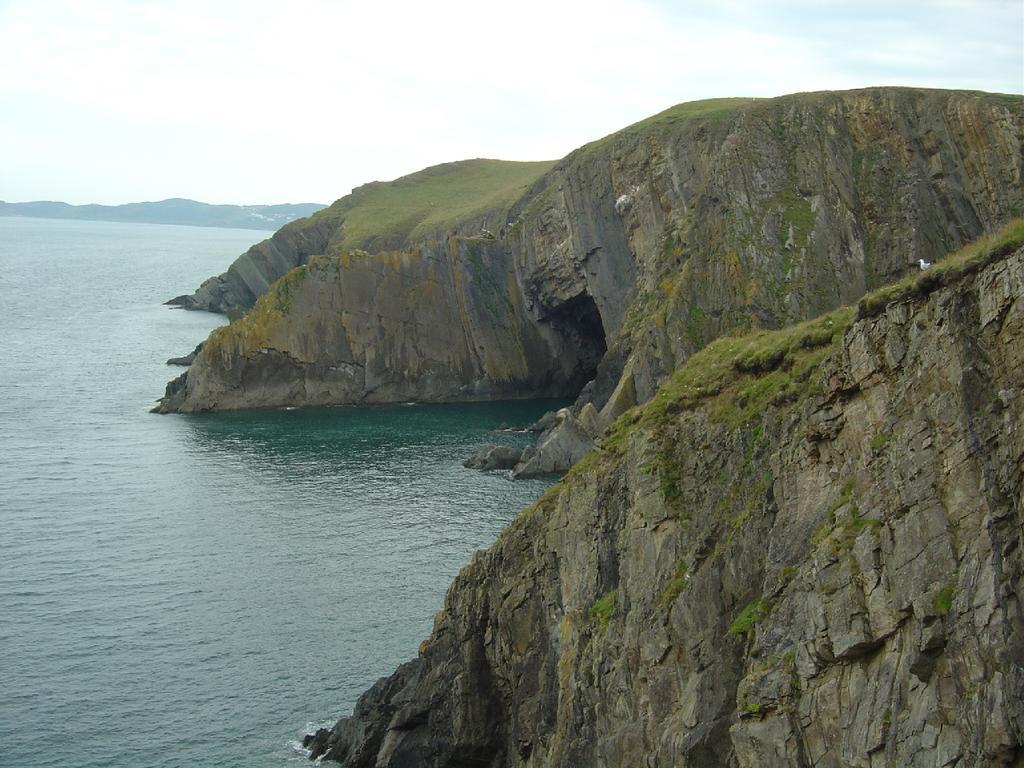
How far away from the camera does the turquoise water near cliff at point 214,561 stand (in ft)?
153

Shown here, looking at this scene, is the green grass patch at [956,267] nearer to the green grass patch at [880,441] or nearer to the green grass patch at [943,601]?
the green grass patch at [880,441]

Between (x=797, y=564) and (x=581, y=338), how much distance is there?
101 metres

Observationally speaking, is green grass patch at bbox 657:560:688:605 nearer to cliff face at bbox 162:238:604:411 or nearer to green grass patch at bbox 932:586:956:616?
green grass patch at bbox 932:586:956:616

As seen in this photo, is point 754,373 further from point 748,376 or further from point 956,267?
point 956,267

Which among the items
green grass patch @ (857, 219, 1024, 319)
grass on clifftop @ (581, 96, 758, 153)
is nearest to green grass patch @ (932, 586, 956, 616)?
green grass patch @ (857, 219, 1024, 319)

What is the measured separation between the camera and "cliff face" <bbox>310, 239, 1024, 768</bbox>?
20.3 metres

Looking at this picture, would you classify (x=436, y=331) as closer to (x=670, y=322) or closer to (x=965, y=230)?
(x=670, y=322)

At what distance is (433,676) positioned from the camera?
43.5m

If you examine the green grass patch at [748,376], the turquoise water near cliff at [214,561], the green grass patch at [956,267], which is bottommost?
the turquoise water near cliff at [214,561]

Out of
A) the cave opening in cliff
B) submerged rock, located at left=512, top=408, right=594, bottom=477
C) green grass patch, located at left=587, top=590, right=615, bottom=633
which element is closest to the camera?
green grass patch, located at left=587, top=590, right=615, bottom=633

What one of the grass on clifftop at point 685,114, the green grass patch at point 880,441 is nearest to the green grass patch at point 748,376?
the green grass patch at point 880,441

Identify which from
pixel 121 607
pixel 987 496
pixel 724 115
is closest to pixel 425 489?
pixel 121 607

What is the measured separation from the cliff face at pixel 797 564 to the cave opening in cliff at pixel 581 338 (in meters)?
83.2

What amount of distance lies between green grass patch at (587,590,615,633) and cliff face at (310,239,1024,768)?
0.38 feet
